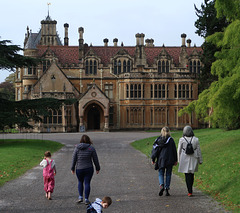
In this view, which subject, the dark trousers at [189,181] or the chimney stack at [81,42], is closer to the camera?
the dark trousers at [189,181]

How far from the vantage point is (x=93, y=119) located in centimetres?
5225

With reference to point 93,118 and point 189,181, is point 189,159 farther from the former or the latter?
point 93,118

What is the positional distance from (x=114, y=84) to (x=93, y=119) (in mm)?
5743

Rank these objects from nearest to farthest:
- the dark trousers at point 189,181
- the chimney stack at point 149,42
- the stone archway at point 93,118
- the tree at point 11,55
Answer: the dark trousers at point 189,181 < the tree at point 11,55 < the stone archway at point 93,118 < the chimney stack at point 149,42

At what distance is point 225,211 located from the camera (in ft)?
26.0

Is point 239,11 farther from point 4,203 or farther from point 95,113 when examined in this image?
point 95,113

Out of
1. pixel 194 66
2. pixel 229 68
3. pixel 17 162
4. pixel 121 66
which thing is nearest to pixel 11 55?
pixel 17 162

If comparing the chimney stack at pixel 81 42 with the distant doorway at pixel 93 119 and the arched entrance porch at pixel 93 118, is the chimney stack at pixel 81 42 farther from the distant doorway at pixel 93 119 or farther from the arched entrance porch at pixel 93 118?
the distant doorway at pixel 93 119

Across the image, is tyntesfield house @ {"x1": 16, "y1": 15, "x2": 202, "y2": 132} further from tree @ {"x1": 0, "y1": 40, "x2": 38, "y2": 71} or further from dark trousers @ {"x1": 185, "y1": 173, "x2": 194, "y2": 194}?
dark trousers @ {"x1": 185, "y1": 173, "x2": 194, "y2": 194}

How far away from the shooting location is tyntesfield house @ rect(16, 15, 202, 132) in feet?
158

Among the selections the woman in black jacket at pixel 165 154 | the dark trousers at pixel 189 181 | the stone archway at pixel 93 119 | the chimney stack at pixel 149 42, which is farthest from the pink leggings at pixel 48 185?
the chimney stack at pixel 149 42

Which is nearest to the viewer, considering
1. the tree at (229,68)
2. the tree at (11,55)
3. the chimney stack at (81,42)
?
the tree at (229,68)

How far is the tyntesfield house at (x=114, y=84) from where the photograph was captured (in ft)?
158

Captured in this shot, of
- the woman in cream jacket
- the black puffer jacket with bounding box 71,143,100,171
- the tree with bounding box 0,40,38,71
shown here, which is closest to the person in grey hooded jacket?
the black puffer jacket with bounding box 71,143,100,171
